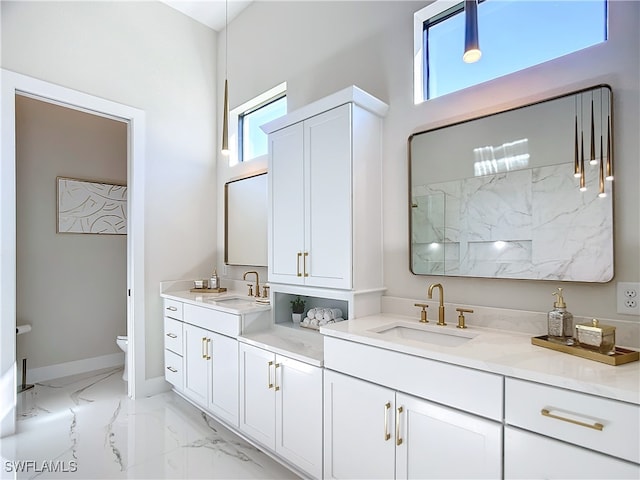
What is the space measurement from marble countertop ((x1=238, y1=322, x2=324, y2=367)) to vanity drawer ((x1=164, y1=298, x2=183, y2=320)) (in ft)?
3.08

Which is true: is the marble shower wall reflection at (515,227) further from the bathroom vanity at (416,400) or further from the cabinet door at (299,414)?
the cabinet door at (299,414)

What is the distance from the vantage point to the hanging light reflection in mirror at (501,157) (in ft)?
5.63

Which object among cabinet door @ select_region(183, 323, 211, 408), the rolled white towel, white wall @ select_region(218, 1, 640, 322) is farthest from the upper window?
cabinet door @ select_region(183, 323, 211, 408)

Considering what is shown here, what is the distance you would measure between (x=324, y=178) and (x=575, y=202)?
4.21 feet

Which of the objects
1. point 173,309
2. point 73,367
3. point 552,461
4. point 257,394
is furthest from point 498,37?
point 73,367

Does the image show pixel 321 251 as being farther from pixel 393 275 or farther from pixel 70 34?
pixel 70 34

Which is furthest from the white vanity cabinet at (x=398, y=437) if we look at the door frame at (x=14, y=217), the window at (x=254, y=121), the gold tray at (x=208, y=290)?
the window at (x=254, y=121)

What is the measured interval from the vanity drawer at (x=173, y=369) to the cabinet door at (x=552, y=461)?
2.54 metres

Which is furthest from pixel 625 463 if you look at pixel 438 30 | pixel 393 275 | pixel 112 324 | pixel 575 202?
pixel 112 324

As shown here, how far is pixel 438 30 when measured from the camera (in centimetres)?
217

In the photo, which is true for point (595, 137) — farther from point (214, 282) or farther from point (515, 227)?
Answer: point (214, 282)

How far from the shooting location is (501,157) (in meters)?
1.79

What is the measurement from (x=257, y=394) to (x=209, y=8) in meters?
3.52

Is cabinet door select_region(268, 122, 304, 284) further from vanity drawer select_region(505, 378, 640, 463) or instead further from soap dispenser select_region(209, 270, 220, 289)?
vanity drawer select_region(505, 378, 640, 463)
